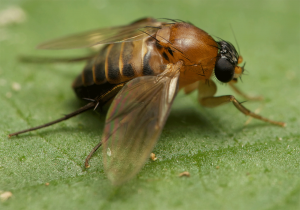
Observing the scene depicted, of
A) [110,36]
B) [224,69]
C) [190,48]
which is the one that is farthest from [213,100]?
[110,36]

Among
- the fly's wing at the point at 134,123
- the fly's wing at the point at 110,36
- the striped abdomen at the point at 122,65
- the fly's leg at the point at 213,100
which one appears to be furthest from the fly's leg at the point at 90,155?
the fly's leg at the point at 213,100

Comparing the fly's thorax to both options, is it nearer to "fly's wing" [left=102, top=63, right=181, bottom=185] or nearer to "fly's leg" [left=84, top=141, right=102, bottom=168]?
"fly's wing" [left=102, top=63, right=181, bottom=185]

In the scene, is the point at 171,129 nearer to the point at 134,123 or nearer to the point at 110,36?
the point at 134,123

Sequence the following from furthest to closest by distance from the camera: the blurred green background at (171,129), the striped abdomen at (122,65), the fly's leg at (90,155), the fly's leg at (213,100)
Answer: the fly's leg at (213,100) → the striped abdomen at (122,65) → the fly's leg at (90,155) → the blurred green background at (171,129)

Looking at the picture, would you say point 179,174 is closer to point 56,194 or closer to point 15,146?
point 56,194

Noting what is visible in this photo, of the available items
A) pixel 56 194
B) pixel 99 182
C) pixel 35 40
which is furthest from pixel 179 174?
pixel 35 40

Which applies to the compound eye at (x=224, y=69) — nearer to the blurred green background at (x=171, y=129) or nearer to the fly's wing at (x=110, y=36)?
the blurred green background at (x=171, y=129)
